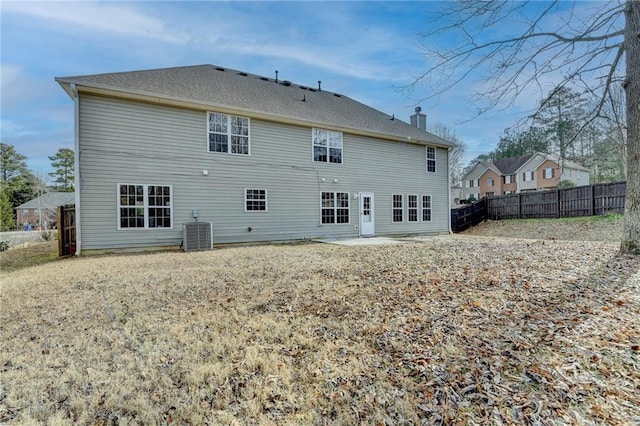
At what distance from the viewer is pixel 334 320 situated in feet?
11.6

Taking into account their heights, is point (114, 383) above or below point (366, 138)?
below

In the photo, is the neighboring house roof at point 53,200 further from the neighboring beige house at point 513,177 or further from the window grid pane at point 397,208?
the neighboring beige house at point 513,177

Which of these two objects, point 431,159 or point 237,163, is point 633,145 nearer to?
point 431,159

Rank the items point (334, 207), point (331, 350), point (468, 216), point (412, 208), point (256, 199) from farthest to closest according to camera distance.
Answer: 1. point (468, 216)
2. point (412, 208)
3. point (334, 207)
4. point (256, 199)
5. point (331, 350)

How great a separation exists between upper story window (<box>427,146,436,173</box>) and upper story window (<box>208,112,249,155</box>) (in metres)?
9.67

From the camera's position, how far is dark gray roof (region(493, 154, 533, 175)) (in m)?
39.5

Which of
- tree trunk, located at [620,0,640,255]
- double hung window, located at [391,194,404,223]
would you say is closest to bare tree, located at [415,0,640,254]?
tree trunk, located at [620,0,640,255]

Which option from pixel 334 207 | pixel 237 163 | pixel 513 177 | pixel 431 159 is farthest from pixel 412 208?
pixel 513 177

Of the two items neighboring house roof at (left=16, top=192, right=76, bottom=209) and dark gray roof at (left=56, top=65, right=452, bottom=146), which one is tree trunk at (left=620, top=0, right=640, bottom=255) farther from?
neighboring house roof at (left=16, top=192, right=76, bottom=209)

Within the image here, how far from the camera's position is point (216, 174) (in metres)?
10.7

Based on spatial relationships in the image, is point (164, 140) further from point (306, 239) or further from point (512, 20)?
point (512, 20)

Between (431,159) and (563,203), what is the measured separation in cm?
689

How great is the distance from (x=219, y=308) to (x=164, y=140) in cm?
781

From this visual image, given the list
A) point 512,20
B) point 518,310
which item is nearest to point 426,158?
point 512,20
